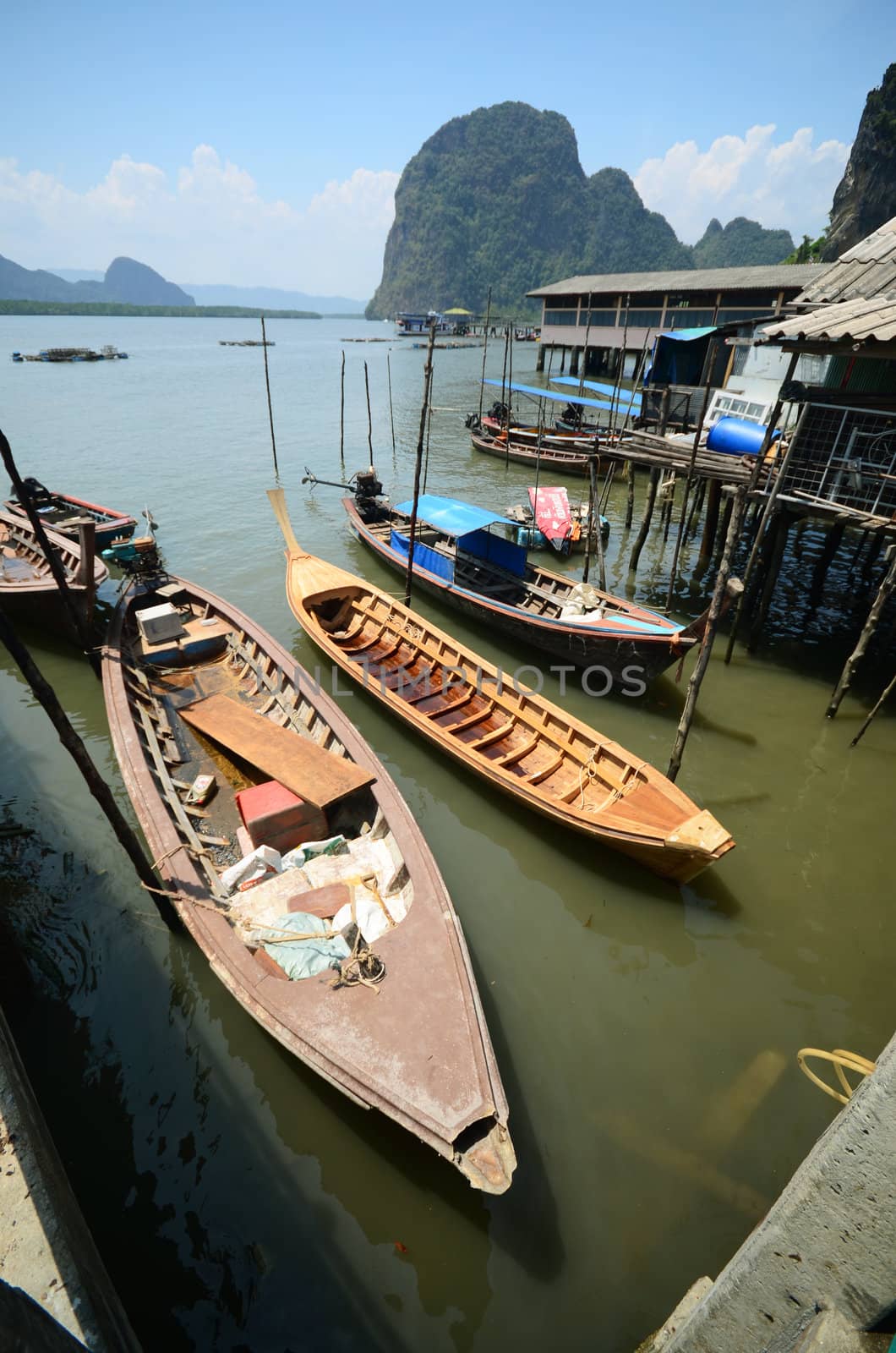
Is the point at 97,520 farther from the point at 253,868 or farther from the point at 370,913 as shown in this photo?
the point at 370,913

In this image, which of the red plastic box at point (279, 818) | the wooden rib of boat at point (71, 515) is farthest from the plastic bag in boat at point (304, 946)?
the wooden rib of boat at point (71, 515)

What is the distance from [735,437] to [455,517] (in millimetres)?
10544

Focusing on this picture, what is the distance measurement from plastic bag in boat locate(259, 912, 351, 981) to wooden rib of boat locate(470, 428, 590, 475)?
2591cm

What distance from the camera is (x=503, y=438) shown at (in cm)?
3155

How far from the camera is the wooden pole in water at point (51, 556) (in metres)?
7.57

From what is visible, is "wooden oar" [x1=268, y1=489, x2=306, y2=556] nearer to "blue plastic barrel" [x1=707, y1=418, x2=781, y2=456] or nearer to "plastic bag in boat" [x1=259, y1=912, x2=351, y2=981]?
"plastic bag in boat" [x1=259, y1=912, x2=351, y2=981]

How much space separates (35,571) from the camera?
1490cm

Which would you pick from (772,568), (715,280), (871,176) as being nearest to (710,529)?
(772,568)

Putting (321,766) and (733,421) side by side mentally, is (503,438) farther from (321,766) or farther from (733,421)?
(321,766)

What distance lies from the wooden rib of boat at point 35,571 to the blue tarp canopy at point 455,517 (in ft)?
24.5

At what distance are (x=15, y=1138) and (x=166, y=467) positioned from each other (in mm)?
32029

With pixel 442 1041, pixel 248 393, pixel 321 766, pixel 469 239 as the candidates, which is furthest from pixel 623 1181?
pixel 469 239

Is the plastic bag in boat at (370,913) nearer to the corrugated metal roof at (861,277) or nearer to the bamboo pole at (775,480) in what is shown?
the bamboo pole at (775,480)

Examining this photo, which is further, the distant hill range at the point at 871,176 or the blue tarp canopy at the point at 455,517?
the distant hill range at the point at 871,176
